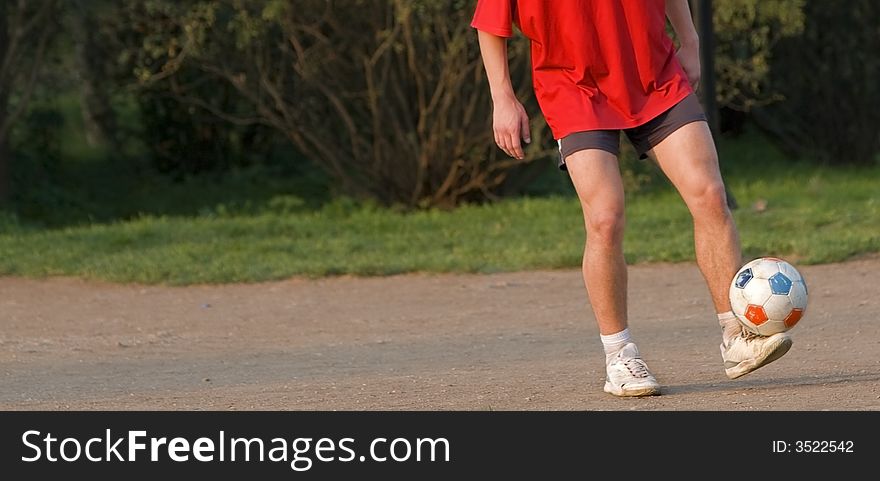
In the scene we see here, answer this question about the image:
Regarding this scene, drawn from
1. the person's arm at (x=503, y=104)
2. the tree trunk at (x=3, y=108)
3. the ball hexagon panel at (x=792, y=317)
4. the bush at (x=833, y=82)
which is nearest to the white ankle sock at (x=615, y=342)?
the ball hexagon panel at (x=792, y=317)

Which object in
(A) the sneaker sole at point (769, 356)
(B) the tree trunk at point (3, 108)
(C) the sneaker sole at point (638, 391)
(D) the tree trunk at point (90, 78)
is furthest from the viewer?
(D) the tree trunk at point (90, 78)

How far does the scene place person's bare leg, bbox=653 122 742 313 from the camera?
16.8ft

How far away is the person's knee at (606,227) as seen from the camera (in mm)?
5148

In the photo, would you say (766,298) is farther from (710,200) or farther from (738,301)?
(710,200)

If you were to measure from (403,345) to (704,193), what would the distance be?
2.45 m

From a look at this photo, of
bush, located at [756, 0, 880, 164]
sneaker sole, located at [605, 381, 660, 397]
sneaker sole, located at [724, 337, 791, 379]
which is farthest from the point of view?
bush, located at [756, 0, 880, 164]

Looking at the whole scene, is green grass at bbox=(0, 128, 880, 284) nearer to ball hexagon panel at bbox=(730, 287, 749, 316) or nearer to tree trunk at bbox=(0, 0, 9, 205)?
tree trunk at bbox=(0, 0, 9, 205)

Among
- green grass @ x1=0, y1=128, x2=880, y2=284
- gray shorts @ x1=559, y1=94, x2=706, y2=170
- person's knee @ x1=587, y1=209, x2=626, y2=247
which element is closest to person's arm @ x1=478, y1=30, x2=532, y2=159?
gray shorts @ x1=559, y1=94, x2=706, y2=170

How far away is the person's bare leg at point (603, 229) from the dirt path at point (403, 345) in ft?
1.09

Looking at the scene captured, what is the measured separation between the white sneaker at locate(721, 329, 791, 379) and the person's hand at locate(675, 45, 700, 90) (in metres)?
0.98

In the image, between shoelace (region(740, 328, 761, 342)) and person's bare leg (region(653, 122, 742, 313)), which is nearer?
person's bare leg (region(653, 122, 742, 313))

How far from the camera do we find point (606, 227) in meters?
5.16

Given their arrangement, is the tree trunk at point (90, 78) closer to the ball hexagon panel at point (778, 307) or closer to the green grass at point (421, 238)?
the green grass at point (421, 238)

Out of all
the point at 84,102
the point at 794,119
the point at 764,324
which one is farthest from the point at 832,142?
the point at 764,324
